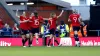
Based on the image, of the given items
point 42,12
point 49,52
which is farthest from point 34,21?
point 42,12

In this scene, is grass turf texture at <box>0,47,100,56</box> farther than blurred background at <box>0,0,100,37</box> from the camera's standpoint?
No

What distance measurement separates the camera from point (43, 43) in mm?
27062

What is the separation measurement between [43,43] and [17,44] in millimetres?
1566

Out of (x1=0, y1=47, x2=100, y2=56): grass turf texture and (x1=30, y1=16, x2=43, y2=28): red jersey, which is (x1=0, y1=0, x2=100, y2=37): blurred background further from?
(x1=0, y1=47, x2=100, y2=56): grass turf texture

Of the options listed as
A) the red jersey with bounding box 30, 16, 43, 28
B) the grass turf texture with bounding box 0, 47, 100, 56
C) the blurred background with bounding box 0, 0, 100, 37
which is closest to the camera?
the grass turf texture with bounding box 0, 47, 100, 56

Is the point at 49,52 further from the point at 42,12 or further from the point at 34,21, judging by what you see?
the point at 42,12

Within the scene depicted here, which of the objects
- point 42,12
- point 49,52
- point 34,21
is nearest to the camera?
point 49,52

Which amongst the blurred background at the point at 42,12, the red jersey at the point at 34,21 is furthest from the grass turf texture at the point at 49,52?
the blurred background at the point at 42,12

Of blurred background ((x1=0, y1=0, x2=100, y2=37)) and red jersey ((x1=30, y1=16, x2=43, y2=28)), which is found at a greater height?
red jersey ((x1=30, y1=16, x2=43, y2=28))

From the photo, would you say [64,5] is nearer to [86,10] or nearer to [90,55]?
[86,10]

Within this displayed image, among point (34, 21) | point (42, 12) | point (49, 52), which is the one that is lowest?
point (42, 12)

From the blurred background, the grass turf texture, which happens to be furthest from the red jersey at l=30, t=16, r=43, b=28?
the grass turf texture

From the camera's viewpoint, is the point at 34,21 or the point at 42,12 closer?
the point at 34,21

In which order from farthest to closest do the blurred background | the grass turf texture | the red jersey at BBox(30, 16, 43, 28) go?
the blurred background < the red jersey at BBox(30, 16, 43, 28) < the grass turf texture
